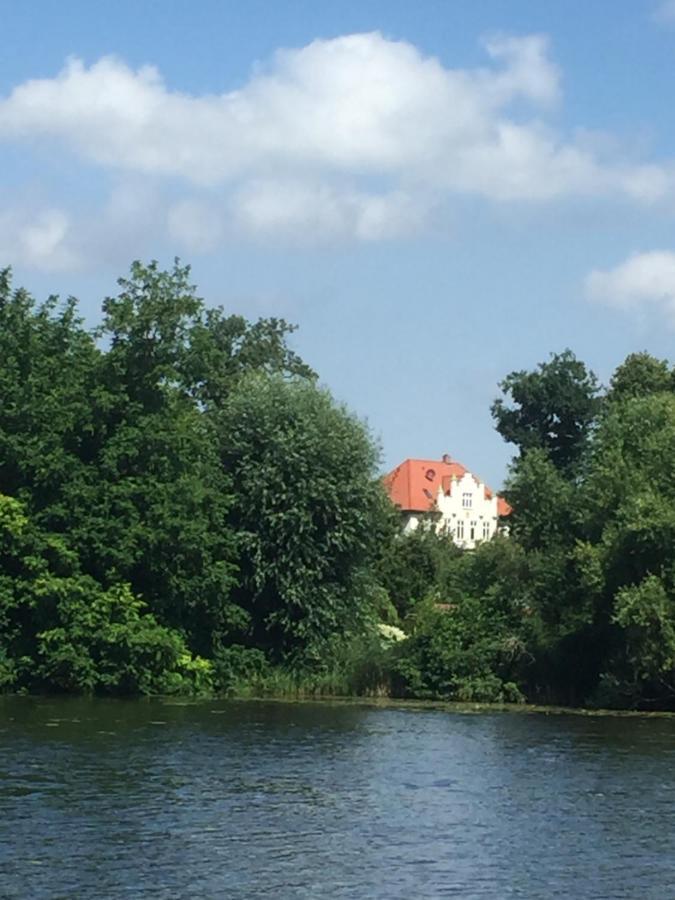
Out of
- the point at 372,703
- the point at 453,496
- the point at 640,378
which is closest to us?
the point at 372,703

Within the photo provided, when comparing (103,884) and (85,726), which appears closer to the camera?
(103,884)

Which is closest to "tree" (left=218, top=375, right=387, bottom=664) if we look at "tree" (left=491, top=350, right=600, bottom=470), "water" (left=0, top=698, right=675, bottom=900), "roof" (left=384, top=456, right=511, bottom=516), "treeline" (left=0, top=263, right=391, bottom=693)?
"treeline" (left=0, top=263, right=391, bottom=693)

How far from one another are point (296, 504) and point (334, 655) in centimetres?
588

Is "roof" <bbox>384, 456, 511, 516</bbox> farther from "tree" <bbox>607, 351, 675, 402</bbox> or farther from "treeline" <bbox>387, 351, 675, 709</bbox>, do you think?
"treeline" <bbox>387, 351, 675, 709</bbox>

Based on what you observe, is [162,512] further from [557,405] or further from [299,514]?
[557,405]

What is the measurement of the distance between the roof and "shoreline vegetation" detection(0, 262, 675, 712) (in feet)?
236

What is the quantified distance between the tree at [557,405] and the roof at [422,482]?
35.7 metres

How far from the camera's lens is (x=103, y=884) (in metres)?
20.7

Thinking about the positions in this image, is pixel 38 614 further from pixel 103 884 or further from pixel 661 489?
pixel 103 884

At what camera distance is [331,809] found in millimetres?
27969

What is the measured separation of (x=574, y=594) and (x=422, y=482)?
82.3 m

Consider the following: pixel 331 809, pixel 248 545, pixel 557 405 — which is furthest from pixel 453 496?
pixel 331 809

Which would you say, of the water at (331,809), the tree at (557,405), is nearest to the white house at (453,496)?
the tree at (557,405)

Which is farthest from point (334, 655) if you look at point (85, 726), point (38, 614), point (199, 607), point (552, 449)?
point (552, 449)
